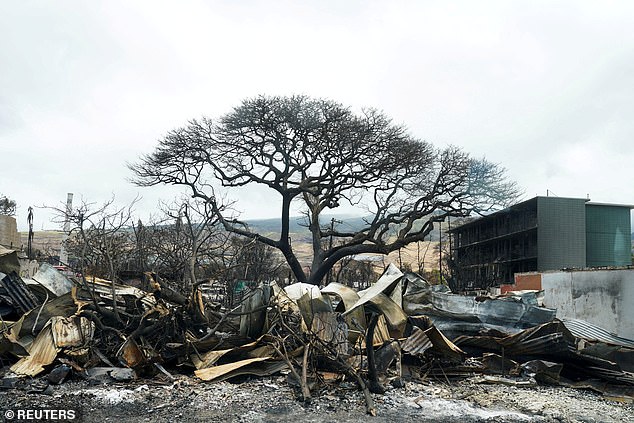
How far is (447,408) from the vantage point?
5.84 meters

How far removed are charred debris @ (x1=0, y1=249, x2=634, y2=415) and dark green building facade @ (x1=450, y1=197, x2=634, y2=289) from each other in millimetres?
19122

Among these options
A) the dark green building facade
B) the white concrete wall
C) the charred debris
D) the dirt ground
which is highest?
the dark green building facade

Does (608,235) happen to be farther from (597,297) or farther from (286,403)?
(286,403)

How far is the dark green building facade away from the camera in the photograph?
25422mm

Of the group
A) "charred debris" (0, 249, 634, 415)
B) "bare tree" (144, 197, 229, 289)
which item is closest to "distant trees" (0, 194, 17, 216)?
"bare tree" (144, 197, 229, 289)

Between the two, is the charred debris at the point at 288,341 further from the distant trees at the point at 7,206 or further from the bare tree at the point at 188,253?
the distant trees at the point at 7,206

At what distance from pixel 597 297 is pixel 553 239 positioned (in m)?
17.5

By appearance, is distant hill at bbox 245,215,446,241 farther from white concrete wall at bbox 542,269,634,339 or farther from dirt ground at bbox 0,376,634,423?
dirt ground at bbox 0,376,634,423

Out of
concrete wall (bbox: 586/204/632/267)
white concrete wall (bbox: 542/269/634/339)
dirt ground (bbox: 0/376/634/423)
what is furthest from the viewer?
concrete wall (bbox: 586/204/632/267)

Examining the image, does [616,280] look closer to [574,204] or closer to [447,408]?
[447,408]

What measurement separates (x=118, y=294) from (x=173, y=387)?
7.64 feet

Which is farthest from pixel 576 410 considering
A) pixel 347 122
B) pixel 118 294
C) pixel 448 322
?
pixel 347 122

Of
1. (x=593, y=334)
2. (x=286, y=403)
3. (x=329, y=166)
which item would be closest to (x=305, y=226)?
(x=329, y=166)

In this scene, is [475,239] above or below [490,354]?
above
